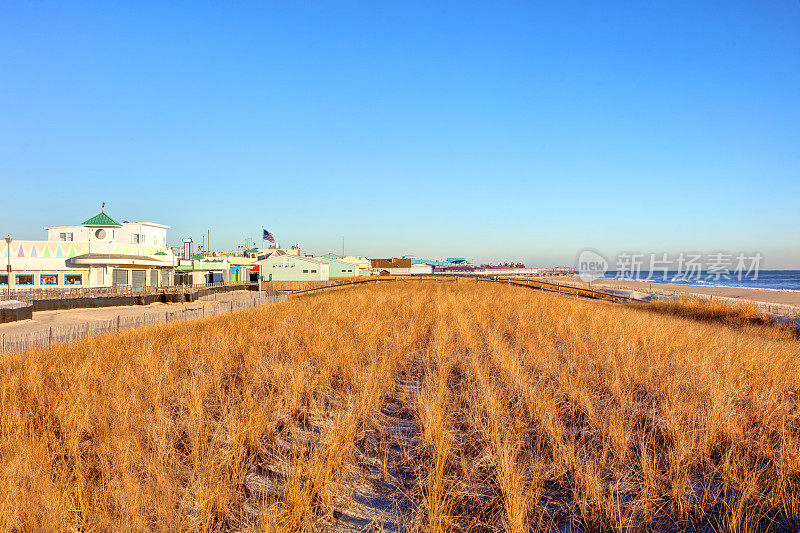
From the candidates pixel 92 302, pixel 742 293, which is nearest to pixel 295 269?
pixel 92 302

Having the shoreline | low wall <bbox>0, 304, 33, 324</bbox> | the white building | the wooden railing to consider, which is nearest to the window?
the white building

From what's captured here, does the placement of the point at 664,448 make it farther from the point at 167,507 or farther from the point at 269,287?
the point at 269,287

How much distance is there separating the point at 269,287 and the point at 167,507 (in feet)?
166

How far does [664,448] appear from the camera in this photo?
16.3 feet

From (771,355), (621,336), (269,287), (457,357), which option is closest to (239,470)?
(457,357)

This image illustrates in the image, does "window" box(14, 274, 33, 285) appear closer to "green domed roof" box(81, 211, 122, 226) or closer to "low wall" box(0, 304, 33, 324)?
"green domed roof" box(81, 211, 122, 226)

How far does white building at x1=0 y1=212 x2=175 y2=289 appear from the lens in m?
36.1

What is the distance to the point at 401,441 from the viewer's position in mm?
5332

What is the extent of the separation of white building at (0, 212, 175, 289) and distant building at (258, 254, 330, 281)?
47.9ft

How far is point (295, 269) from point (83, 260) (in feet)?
84.5

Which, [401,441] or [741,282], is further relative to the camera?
[741,282]

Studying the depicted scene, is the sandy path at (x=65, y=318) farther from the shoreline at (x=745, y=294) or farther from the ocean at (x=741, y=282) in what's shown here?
the ocean at (x=741, y=282)

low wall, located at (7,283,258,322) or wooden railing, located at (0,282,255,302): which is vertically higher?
wooden railing, located at (0,282,255,302)

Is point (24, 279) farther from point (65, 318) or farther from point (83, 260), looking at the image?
point (65, 318)
